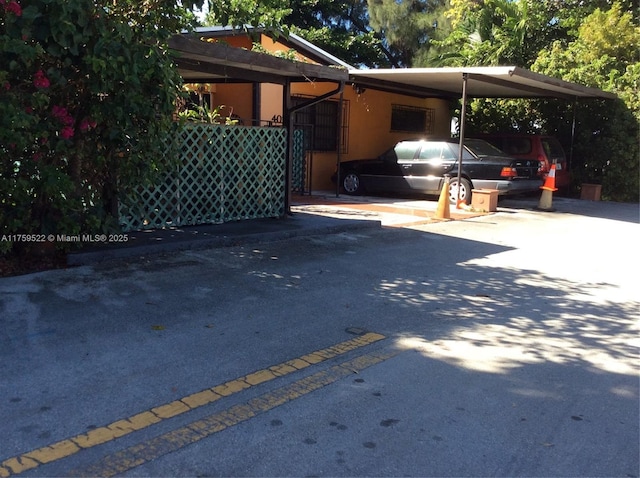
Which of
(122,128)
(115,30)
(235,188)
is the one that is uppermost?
(115,30)

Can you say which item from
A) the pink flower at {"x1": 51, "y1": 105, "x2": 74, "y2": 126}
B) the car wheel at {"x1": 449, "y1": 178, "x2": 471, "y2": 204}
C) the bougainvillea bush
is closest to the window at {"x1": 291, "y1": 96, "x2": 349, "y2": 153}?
the car wheel at {"x1": 449, "y1": 178, "x2": 471, "y2": 204}

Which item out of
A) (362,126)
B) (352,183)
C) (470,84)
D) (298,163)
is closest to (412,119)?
(362,126)

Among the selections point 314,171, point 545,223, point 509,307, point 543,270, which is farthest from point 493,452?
point 314,171

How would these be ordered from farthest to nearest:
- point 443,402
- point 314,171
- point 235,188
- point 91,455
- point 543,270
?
point 314,171 < point 235,188 < point 543,270 < point 443,402 < point 91,455

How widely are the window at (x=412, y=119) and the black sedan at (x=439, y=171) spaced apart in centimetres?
400

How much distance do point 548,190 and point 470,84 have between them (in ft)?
12.1

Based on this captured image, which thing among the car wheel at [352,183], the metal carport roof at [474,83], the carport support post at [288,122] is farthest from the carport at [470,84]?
the carport support post at [288,122]

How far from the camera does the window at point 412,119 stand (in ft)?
66.9

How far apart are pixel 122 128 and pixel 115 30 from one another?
107 cm

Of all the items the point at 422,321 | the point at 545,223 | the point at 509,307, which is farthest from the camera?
the point at 545,223

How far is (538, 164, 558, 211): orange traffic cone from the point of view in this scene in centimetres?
1457

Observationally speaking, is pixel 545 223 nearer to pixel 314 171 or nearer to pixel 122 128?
pixel 314 171

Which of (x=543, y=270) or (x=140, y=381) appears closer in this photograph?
(x=140, y=381)

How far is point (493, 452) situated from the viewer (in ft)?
11.1
